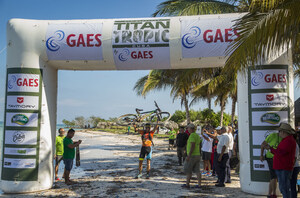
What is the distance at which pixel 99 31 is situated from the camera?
7.05 meters

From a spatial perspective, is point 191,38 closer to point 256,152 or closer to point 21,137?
point 256,152

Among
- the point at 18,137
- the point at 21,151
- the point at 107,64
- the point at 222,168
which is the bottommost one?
the point at 222,168

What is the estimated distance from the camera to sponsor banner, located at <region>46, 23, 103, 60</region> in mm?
7043

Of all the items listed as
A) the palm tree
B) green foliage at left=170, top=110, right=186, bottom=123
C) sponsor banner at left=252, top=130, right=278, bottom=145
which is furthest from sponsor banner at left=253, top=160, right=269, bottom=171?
green foliage at left=170, top=110, right=186, bottom=123

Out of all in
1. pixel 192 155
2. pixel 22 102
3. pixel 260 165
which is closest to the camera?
pixel 260 165

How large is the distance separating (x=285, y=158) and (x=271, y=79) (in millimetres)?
2241

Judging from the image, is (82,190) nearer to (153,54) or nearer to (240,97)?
(153,54)

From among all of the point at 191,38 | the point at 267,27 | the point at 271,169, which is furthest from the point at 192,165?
the point at 267,27

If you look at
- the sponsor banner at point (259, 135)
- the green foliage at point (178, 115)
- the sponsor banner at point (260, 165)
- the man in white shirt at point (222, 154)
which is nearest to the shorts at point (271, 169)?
the sponsor banner at point (260, 165)

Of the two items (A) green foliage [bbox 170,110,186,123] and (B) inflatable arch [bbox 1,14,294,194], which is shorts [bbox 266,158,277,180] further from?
(A) green foliage [bbox 170,110,186,123]

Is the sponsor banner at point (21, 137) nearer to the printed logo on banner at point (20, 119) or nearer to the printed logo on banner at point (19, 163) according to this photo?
the printed logo on banner at point (20, 119)

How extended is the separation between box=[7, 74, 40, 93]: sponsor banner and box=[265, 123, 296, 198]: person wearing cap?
5.97 m

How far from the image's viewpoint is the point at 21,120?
7.01 meters

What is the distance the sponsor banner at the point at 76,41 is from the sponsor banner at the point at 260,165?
4.72m
